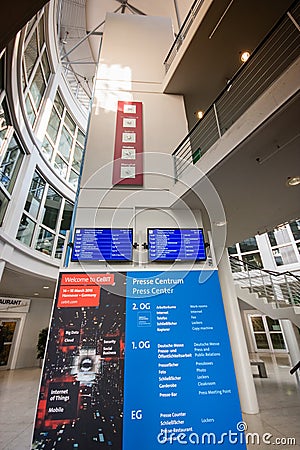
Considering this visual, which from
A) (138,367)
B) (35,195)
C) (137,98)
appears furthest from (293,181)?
(35,195)

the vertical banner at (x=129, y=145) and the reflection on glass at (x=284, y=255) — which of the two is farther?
the reflection on glass at (x=284, y=255)

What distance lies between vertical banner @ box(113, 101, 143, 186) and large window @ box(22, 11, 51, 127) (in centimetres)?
366

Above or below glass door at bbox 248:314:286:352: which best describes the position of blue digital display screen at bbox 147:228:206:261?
above

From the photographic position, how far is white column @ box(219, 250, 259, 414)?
391 centimetres

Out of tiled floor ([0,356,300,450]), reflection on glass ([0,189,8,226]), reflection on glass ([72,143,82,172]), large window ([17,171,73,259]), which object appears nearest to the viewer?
tiled floor ([0,356,300,450])

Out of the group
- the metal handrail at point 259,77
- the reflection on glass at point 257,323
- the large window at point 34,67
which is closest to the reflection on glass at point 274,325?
the reflection on glass at point 257,323

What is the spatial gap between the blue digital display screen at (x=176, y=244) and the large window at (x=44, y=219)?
4708mm

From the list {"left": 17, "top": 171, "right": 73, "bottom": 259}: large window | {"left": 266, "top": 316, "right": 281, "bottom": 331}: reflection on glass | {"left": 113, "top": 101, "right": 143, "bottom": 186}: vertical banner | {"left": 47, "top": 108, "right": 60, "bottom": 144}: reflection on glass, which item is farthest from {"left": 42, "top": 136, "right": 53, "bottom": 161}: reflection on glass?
{"left": 266, "top": 316, "right": 281, "bottom": 331}: reflection on glass

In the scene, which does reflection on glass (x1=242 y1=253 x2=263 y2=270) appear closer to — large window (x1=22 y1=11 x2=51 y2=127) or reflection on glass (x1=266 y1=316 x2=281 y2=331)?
reflection on glass (x1=266 y1=316 x2=281 y2=331)

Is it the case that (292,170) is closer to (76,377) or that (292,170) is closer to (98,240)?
(98,240)

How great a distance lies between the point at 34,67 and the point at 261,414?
10.2 metres

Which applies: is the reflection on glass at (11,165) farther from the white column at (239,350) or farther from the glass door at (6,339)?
the glass door at (6,339)

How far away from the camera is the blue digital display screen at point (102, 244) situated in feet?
9.05

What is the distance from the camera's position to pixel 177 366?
85.0 inches
